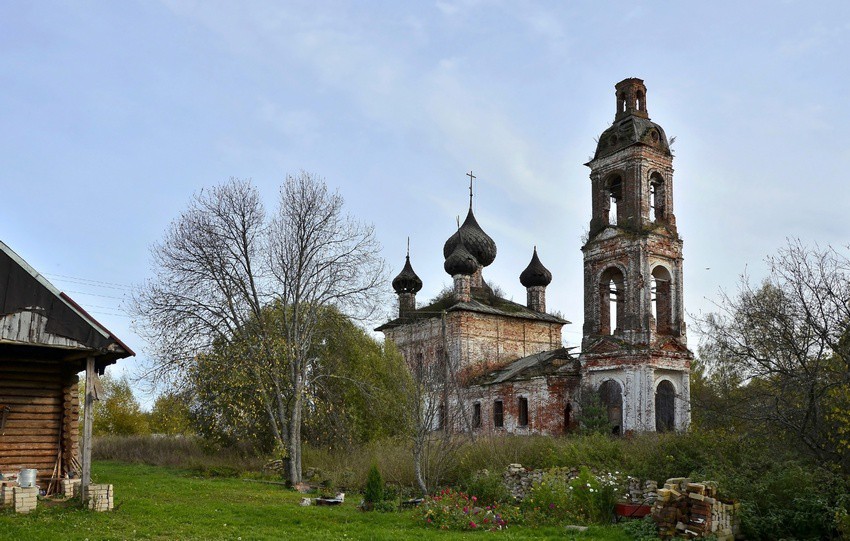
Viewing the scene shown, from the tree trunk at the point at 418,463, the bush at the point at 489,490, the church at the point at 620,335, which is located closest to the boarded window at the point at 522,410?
the church at the point at 620,335

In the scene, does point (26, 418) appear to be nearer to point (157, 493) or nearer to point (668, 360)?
point (157, 493)

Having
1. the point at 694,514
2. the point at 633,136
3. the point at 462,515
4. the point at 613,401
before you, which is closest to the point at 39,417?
the point at 462,515

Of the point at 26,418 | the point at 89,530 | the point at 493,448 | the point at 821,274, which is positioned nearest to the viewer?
the point at 89,530

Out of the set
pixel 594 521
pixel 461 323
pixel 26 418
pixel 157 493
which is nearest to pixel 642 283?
pixel 461 323

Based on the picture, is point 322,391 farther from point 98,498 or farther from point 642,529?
point 642,529

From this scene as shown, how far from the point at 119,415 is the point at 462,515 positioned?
127 ft

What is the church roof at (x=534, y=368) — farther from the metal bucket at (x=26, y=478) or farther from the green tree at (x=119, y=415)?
the green tree at (x=119, y=415)

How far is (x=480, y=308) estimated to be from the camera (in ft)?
120

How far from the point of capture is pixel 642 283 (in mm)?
28797

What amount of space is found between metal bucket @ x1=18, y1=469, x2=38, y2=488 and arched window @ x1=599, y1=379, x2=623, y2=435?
19.9 m

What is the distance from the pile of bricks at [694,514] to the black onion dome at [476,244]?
27.0m

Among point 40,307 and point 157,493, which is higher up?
point 40,307

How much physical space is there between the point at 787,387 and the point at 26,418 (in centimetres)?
1447

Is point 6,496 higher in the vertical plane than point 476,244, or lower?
lower
